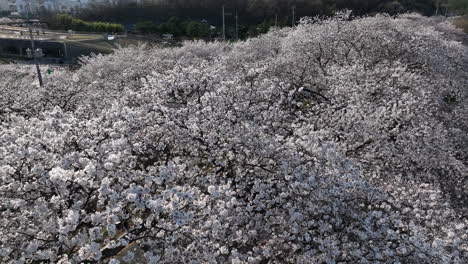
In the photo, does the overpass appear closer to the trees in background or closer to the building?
the trees in background

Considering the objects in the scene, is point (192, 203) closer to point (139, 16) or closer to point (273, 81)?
point (273, 81)

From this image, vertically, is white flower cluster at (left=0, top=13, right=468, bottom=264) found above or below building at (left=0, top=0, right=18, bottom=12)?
below

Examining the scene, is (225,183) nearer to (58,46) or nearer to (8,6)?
(58,46)

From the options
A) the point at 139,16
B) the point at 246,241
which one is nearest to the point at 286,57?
the point at 246,241

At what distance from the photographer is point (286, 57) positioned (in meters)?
21.4

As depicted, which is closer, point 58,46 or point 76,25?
point 58,46

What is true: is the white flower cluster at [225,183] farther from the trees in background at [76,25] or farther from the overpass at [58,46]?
the trees in background at [76,25]

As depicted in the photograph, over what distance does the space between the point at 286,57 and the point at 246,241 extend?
16711 mm

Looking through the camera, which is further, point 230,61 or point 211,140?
point 230,61

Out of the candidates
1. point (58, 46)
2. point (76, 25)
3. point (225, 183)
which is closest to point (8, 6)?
point (76, 25)

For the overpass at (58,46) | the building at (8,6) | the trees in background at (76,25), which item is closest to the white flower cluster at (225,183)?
the overpass at (58,46)

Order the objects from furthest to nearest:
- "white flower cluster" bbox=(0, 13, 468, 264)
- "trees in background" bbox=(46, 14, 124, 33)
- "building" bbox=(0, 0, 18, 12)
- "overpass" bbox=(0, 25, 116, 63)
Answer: "building" bbox=(0, 0, 18, 12), "trees in background" bbox=(46, 14, 124, 33), "overpass" bbox=(0, 25, 116, 63), "white flower cluster" bbox=(0, 13, 468, 264)

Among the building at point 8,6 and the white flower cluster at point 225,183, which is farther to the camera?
the building at point 8,6

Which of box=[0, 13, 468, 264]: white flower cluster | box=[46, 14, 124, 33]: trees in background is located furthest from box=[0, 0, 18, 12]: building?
box=[0, 13, 468, 264]: white flower cluster
